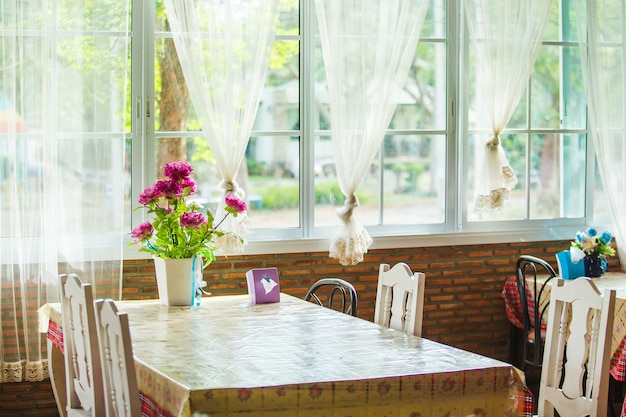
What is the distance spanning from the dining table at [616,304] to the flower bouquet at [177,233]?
1.89m

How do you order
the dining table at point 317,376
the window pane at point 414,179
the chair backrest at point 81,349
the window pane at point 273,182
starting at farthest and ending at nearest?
1. the window pane at point 414,179
2. the window pane at point 273,182
3. the chair backrest at point 81,349
4. the dining table at point 317,376

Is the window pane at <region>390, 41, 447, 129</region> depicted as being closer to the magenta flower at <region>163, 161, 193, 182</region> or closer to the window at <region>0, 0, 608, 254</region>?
the window at <region>0, 0, 608, 254</region>

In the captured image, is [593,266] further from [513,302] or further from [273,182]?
[273,182]

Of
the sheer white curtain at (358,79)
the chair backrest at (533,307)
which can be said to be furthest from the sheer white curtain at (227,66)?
the chair backrest at (533,307)

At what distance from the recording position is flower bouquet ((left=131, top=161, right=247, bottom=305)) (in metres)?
4.00

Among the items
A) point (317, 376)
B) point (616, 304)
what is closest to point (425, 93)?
point (616, 304)

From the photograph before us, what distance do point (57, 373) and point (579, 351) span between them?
2339mm

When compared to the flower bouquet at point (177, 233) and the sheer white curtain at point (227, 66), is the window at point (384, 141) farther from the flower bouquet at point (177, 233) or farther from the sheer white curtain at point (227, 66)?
the flower bouquet at point (177, 233)

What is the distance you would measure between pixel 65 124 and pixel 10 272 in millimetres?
857

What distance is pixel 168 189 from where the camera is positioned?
4000mm

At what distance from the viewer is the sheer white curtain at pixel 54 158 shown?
Result: 4.83 m

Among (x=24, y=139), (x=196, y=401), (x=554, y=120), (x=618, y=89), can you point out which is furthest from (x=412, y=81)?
(x=196, y=401)

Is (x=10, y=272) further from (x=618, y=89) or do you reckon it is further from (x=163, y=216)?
(x=618, y=89)

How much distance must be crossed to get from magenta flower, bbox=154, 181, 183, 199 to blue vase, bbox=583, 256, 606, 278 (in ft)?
9.00
